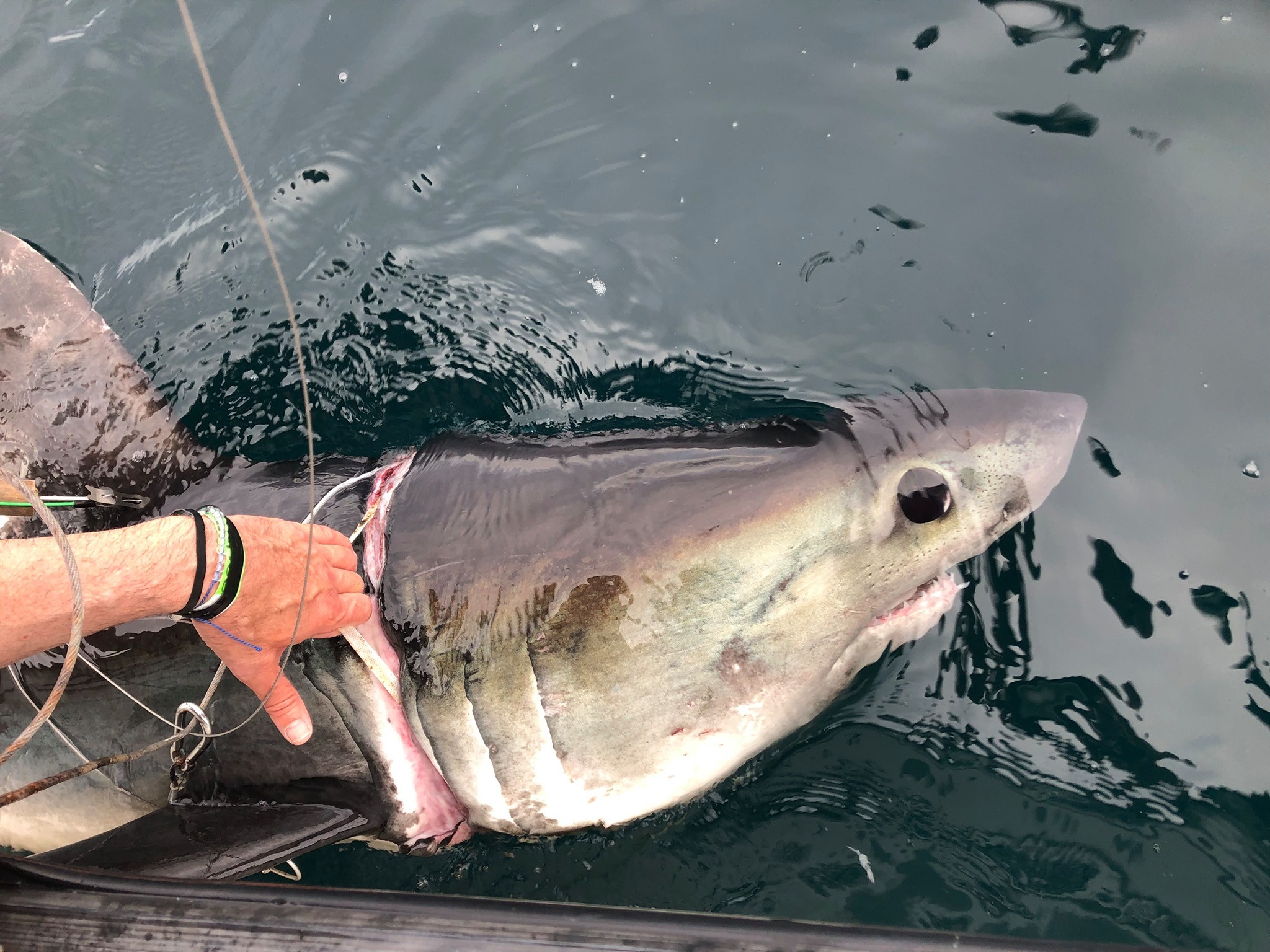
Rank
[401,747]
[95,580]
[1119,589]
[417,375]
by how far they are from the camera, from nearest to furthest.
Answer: [95,580], [401,747], [1119,589], [417,375]

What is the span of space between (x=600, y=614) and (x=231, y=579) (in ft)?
2.92

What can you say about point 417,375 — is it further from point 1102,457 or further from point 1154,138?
point 1154,138

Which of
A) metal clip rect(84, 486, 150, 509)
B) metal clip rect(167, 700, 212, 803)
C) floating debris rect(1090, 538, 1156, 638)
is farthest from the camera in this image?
floating debris rect(1090, 538, 1156, 638)

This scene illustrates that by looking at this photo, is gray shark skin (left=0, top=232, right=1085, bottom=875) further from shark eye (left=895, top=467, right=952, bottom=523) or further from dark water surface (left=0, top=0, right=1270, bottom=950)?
dark water surface (left=0, top=0, right=1270, bottom=950)

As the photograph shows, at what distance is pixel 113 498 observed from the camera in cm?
275

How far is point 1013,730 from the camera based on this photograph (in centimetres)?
298

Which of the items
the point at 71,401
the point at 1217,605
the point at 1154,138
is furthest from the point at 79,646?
the point at 1154,138

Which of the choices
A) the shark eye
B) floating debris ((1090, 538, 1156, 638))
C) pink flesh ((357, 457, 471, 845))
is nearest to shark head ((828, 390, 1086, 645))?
the shark eye

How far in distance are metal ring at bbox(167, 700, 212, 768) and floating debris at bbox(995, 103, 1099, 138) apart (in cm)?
336

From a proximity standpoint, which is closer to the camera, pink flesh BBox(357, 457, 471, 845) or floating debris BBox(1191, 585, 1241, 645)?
pink flesh BBox(357, 457, 471, 845)

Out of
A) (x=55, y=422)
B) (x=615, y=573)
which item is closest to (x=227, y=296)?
(x=55, y=422)

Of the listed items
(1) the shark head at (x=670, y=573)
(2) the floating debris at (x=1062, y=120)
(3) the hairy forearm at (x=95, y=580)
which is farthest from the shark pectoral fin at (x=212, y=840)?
(2) the floating debris at (x=1062, y=120)

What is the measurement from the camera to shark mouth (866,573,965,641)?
2.47 meters

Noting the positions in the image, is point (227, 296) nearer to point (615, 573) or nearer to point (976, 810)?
point (615, 573)
